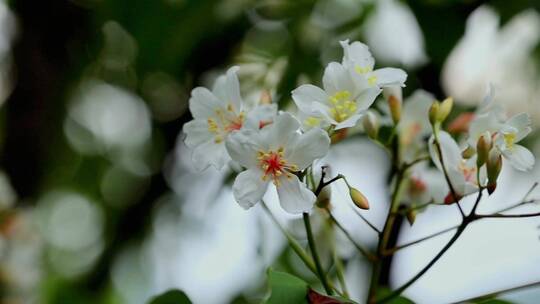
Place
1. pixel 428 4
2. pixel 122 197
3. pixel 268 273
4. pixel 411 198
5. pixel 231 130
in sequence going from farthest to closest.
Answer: pixel 122 197, pixel 428 4, pixel 411 198, pixel 231 130, pixel 268 273

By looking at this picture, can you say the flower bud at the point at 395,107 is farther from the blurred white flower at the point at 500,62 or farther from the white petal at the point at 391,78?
the blurred white flower at the point at 500,62

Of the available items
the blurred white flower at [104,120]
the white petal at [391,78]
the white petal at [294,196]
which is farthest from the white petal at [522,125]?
the blurred white flower at [104,120]

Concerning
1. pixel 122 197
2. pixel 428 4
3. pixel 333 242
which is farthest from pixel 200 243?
pixel 333 242

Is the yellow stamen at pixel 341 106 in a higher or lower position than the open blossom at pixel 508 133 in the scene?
higher

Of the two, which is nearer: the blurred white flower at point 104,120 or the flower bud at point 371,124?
the flower bud at point 371,124

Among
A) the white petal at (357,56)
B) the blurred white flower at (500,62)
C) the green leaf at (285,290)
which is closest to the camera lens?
the green leaf at (285,290)

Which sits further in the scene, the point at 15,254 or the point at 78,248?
the point at 78,248

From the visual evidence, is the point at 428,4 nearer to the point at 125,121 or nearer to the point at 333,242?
the point at 333,242
